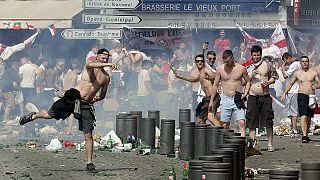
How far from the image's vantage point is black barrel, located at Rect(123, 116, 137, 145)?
23016 mm

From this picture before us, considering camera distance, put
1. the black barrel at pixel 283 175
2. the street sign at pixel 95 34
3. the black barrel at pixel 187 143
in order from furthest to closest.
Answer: the street sign at pixel 95 34 → the black barrel at pixel 187 143 → the black barrel at pixel 283 175

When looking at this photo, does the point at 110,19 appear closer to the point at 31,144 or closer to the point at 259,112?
the point at 31,144

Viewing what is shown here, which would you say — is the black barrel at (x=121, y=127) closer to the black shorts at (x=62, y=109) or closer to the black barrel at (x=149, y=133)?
the black barrel at (x=149, y=133)

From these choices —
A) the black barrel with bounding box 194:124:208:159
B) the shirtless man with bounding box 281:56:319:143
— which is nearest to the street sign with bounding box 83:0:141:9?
the shirtless man with bounding box 281:56:319:143

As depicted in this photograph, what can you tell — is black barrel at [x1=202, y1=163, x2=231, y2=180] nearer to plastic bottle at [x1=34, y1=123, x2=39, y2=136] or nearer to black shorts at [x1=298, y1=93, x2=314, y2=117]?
black shorts at [x1=298, y1=93, x2=314, y2=117]

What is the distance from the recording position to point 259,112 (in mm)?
22312

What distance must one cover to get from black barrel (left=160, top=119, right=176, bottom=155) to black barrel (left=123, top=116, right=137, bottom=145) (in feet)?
4.82

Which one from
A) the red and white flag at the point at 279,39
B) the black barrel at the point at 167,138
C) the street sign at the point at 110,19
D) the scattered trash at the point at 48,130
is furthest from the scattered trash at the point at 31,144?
the red and white flag at the point at 279,39

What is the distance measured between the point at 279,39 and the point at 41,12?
10.7 meters

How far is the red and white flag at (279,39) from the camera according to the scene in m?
35.7

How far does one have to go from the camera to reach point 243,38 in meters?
38.6

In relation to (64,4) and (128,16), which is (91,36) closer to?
(128,16)

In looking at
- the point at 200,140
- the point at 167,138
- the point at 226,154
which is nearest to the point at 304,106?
the point at 167,138

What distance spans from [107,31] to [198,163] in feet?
60.0
